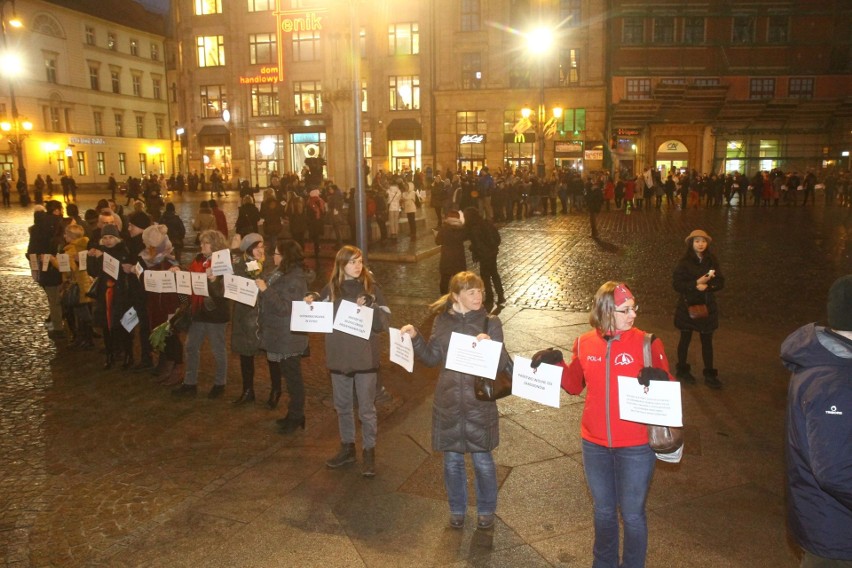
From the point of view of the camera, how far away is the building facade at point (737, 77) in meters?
42.4

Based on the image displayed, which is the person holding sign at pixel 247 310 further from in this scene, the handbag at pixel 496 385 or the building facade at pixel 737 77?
the building facade at pixel 737 77

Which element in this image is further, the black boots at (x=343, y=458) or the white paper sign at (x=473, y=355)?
the black boots at (x=343, y=458)

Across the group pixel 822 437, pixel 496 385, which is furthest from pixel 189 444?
pixel 822 437

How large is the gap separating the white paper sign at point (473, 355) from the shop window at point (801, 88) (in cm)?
4641

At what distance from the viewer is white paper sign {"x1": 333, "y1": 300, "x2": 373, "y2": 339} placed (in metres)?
5.37

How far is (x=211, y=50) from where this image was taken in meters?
55.3

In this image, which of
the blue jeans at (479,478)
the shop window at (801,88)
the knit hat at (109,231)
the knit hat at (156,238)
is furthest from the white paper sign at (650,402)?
the shop window at (801,88)

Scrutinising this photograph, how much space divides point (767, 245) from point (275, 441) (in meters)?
15.7

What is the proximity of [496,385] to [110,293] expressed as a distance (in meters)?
5.94

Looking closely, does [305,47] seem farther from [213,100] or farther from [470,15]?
[470,15]

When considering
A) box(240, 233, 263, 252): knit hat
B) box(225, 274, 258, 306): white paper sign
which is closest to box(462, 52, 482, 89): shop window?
box(240, 233, 263, 252): knit hat

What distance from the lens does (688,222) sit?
984 inches

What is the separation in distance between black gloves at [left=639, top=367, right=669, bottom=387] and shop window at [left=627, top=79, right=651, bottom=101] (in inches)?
1728

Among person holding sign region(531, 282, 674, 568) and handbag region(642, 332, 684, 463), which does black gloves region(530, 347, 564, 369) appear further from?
handbag region(642, 332, 684, 463)
